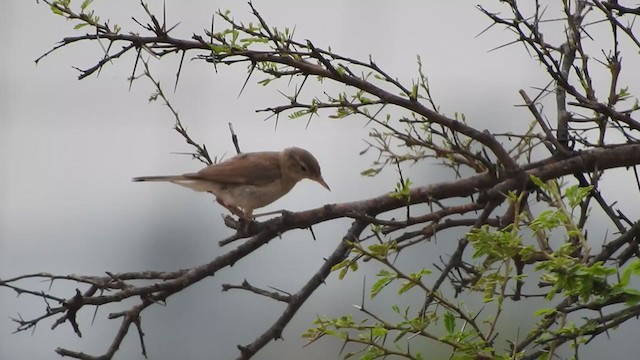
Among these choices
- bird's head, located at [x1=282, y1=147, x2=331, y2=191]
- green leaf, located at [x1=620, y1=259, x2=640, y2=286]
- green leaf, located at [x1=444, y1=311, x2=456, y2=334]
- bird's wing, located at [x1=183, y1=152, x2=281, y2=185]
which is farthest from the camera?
bird's head, located at [x1=282, y1=147, x2=331, y2=191]

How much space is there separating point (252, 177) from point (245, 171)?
67mm

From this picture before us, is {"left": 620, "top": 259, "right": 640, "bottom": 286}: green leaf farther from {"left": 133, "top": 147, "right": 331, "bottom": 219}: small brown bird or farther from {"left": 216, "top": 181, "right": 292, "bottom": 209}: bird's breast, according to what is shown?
{"left": 216, "top": 181, "right": 292, "bottom": 209}: bird's breast

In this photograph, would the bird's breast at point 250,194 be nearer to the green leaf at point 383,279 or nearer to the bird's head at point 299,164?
the bird's head at point 299,164

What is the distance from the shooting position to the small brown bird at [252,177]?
4664mm

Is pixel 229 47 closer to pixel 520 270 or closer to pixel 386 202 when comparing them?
pixel 386 202

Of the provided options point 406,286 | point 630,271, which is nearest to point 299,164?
point 406,286

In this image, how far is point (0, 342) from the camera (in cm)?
1127

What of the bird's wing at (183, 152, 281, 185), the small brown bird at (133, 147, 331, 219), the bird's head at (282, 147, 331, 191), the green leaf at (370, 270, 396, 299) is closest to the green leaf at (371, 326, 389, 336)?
the green leaf at (370, 270, 396, 299)

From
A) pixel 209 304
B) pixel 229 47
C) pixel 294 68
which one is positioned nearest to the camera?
pixel 229 47

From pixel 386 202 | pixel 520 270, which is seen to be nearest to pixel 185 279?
pixel 386 202

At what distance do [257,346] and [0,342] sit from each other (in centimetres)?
924

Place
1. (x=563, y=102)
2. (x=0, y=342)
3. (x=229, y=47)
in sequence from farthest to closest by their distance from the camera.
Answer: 1. (x=0, y=342)
2. (x=563, y=102)
3. (x=229, y=47)

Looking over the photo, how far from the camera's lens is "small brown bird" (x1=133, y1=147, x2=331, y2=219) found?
184 inches

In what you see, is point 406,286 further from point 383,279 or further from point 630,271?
point 630,271
